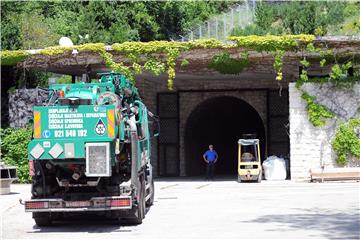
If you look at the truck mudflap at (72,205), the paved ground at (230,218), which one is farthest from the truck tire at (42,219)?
the truck mudflap at (72,205)

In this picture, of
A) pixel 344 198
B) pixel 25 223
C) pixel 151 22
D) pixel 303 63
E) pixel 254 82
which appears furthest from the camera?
pixel 151 22

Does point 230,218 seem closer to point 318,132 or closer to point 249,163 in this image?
point 318,132

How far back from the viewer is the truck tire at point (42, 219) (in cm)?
1589

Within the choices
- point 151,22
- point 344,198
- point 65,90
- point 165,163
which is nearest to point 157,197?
point 344,198

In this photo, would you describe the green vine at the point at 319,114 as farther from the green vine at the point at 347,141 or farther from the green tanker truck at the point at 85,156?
the green tanker truck at the point at 85,156

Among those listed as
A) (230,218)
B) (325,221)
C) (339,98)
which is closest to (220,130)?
(339,98)

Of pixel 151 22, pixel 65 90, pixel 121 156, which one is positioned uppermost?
pixel 151 22

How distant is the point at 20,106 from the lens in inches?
1246

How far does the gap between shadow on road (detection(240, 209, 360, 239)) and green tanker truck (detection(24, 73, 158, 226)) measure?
2.84 metres

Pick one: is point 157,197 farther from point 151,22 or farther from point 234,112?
point 151,22

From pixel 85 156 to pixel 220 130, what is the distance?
92.6 feet

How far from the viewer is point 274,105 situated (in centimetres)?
3538

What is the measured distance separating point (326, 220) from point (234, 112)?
27.3 metres

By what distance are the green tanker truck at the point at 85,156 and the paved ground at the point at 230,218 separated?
52cm
